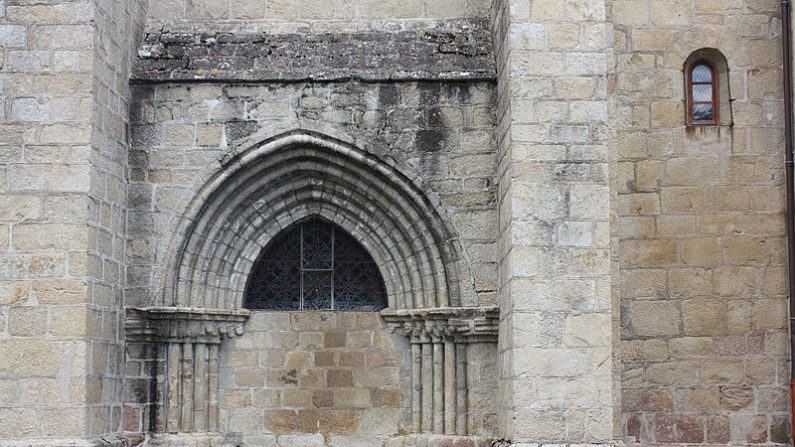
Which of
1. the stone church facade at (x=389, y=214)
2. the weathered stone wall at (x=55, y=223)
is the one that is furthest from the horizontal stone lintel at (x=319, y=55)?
the weathered stone wall at (x=55, y=223)

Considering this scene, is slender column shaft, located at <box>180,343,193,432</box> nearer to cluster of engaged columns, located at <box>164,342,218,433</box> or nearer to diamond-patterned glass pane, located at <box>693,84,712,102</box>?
cluster of engaged columns, located at <box>164,342,218,433</box>

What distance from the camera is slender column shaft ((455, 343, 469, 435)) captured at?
872cm

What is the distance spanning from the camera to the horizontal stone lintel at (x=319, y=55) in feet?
29.2

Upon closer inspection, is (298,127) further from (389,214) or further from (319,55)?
(389,214)

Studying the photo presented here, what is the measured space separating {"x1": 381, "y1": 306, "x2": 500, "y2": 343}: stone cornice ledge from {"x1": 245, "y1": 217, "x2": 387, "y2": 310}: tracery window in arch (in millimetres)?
313

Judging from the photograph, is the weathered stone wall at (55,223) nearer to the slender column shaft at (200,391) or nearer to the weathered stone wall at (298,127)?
the weathered stone wall at (298,127)

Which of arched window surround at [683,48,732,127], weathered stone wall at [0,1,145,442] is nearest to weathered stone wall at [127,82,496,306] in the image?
weathered stone wall at [0,1,145,442]

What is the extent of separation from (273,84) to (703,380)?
3.84m

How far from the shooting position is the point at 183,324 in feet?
28.9

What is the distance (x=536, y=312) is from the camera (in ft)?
25.5

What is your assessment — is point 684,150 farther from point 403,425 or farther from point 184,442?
point 184,442

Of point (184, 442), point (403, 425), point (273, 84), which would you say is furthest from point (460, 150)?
point (184, 442)

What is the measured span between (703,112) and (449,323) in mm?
2459

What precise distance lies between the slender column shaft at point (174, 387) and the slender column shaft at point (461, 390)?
2.06m
